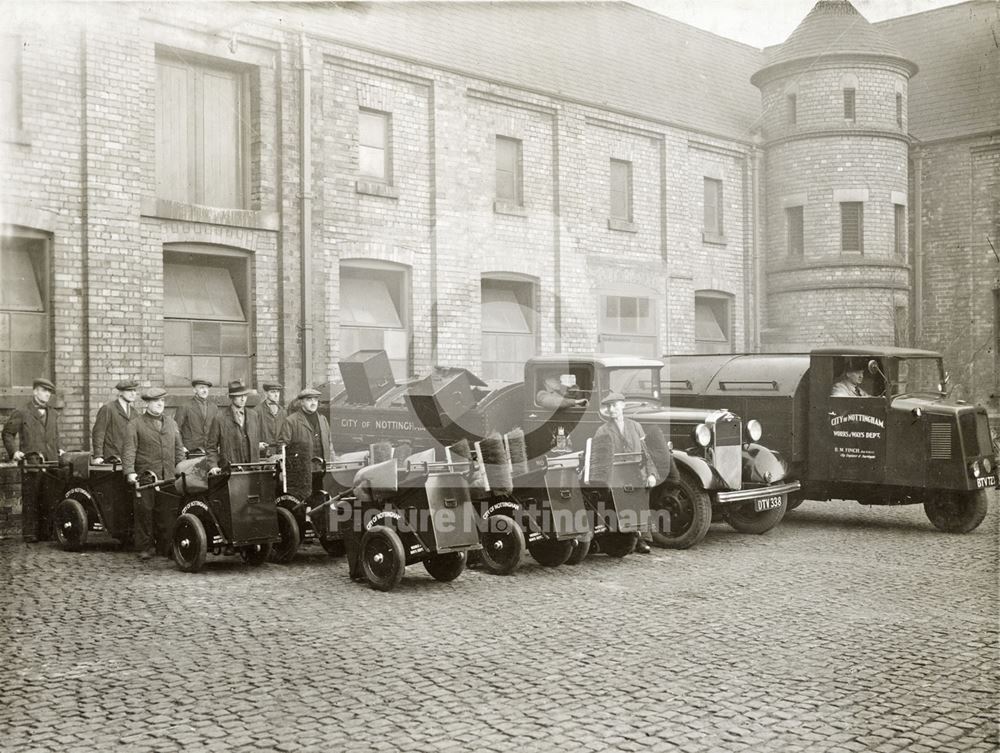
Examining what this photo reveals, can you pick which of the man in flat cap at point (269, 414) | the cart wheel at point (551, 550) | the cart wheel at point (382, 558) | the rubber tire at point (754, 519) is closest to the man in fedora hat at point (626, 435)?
the cart wheel at point (551, 550)

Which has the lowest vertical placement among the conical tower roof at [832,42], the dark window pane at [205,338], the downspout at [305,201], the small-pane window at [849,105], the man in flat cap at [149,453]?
the man in flat cap at [149,453]

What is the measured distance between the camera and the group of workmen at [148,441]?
10.2 m

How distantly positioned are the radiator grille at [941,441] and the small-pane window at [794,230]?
12101 millimetres

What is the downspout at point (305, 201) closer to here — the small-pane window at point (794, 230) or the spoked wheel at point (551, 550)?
the spoked wheel at point (551, 550)

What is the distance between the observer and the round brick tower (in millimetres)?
22062

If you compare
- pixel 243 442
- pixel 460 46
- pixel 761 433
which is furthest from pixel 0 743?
pixel 460 46

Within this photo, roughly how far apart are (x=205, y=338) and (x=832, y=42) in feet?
51.2

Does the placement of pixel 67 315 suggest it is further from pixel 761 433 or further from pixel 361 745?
pixel 361 745

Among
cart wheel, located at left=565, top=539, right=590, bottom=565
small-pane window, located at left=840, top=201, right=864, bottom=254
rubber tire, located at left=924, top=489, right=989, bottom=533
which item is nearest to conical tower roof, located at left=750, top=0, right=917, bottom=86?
small-pane window, located at left=840, top=201, right=864, bottom=254

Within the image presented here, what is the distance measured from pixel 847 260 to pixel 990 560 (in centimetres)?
1389

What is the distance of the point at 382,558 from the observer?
835 centimetres

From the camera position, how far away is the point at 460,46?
17.5 metres

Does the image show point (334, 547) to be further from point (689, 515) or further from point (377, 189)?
point (377, 189)

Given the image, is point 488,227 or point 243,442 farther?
point 488,227
